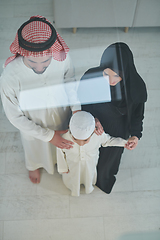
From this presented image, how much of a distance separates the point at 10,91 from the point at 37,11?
54.2 inches

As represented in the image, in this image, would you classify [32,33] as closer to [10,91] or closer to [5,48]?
[10,91]

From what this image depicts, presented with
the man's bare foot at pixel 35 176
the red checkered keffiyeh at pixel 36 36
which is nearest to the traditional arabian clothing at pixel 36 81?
the red checkered keffiyeh at pixel 36 36

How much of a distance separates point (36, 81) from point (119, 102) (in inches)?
13.9

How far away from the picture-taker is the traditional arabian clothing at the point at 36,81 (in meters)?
0.80

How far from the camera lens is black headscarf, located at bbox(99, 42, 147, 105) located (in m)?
0.86

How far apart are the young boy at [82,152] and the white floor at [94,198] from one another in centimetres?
12

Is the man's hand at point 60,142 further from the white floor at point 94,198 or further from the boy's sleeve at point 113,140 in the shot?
the white floor at point 94,198

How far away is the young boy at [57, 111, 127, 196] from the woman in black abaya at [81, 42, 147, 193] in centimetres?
7

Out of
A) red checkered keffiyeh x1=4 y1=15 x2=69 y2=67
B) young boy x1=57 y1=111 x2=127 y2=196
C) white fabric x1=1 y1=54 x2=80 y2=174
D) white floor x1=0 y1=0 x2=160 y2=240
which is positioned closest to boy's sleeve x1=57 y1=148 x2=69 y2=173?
young boy x1=57 y1=111 x2=127 y2=196

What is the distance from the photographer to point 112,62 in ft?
2.93

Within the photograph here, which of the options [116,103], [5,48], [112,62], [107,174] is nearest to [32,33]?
[112,62]

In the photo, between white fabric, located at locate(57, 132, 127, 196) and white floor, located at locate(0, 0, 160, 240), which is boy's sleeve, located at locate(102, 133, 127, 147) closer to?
white fabric, located at locate(57, 132, 127, 196)

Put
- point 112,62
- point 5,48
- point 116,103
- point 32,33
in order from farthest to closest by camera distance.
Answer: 1. point 5,48
2. point 116,103
3. point 112,62
4. point 32,33

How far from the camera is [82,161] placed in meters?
1.19
